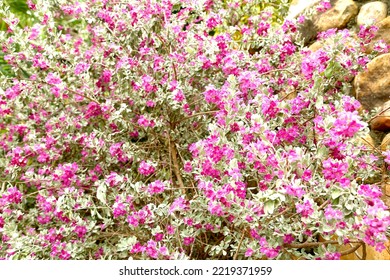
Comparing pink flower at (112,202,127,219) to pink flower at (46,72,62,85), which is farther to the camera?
pink flower at (46,72,62,85)

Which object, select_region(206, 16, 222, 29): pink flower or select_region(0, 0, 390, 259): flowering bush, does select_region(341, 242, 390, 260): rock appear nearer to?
select_region(0, 0, 390, 259): flowering bush

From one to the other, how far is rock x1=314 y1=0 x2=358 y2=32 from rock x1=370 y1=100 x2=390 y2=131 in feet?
2.76

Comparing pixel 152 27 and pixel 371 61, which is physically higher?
pixel 152 27

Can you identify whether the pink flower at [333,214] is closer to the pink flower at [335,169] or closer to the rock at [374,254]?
the pink flower at [335,169]

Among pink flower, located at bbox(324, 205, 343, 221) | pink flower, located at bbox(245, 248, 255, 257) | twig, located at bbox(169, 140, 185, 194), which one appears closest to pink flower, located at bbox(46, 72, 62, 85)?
twig, located at bbox(169, 140, 185, 194)

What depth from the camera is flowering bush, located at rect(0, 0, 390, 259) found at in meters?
1.60

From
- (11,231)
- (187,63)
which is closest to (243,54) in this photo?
(187,63)

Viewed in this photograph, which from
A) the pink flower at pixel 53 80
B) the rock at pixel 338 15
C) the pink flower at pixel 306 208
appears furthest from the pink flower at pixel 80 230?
the rock at pixel 338 15

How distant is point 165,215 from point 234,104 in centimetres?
67

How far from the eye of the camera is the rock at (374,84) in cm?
232

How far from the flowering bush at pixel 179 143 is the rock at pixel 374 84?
0.10 meters

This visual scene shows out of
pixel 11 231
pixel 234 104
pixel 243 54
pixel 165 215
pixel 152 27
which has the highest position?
pixel 152 27
